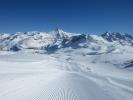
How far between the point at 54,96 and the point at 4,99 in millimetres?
4073

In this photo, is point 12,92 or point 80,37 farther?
point 80,37

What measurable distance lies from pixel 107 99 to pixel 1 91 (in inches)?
327

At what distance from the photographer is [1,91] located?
1780cm

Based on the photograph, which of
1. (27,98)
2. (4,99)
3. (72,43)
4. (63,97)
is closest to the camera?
(4,99)

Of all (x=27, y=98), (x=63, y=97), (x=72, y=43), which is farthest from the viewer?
(x=72, y=43)

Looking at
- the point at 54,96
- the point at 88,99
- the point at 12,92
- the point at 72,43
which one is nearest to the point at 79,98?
the point at 88,99

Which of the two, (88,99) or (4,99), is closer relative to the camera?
(4,99)

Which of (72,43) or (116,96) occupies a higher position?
(72,43)

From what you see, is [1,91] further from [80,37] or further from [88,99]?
[80,37]

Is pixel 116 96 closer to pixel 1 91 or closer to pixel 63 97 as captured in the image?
pixel 63 97

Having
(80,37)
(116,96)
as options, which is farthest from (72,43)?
(116,96)

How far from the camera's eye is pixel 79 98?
1720 centimetres

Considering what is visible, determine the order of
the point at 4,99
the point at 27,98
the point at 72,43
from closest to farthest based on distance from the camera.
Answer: the point at 4,99 < the point at 27,98 < the point at 72,43

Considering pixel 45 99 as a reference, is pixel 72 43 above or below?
above
